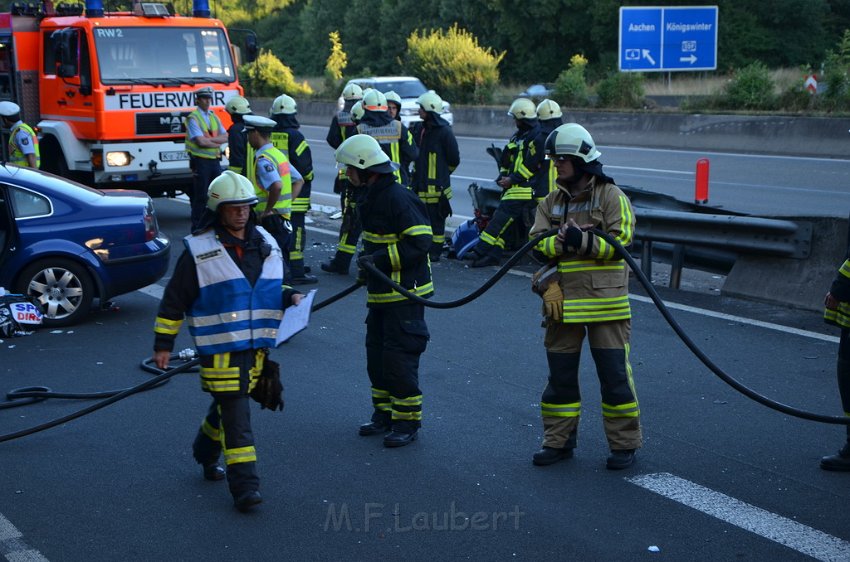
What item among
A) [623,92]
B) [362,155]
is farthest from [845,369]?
[623,92]

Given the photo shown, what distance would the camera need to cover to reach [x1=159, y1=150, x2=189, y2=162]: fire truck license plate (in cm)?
1486

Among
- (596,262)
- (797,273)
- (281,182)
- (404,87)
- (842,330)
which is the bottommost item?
(797,273)

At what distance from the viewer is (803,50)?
48.9m

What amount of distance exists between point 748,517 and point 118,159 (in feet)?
37.4

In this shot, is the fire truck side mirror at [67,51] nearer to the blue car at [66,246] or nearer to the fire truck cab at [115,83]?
the fire truck cab at [115,83]

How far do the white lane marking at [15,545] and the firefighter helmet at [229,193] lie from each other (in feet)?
5.91

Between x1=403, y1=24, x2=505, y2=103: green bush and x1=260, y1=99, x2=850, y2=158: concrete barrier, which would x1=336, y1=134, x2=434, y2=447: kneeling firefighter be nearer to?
x1=260, y1=99, x2=850, y2=158: concrete barrier

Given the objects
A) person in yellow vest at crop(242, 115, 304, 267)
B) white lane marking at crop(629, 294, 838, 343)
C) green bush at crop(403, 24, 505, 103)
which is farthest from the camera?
green bush at crop(403, 24, 505, 103)

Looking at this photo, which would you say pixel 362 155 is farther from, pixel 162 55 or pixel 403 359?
pixel 162 55

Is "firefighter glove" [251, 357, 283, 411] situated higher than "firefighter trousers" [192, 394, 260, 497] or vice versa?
"firefighter glove" [251, 357, 283, 411]

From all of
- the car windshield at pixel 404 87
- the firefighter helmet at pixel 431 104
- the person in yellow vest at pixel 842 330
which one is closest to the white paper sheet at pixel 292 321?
the person in yellow vest at pixel 842 330

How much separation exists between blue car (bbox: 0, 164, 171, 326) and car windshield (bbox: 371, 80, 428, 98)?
20.7 metres

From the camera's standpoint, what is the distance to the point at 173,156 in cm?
1494

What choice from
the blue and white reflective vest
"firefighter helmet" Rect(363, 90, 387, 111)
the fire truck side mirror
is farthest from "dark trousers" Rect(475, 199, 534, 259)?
the fire truck side mirror
